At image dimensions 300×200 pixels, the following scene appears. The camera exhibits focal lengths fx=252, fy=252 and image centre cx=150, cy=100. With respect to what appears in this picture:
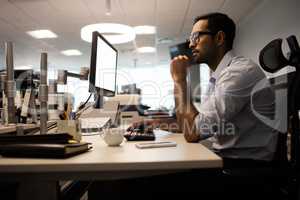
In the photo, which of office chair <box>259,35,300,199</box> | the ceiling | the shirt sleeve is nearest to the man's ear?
the shirt sleeve

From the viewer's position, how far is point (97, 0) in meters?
3.82

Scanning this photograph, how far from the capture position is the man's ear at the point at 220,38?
4.49 feet

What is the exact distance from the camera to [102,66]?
5.12ft

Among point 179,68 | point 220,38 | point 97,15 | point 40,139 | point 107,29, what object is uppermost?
point 97,15

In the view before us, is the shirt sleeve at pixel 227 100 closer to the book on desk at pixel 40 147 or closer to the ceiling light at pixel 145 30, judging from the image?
the book on desk at pixel 40 147

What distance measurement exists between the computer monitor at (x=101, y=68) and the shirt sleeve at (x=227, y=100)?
603mm

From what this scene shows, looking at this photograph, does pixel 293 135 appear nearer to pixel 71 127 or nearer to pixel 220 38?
pixel 220 38

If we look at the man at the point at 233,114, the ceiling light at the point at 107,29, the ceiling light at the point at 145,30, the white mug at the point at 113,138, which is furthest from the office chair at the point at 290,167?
the ceiling light at the point at 145,30

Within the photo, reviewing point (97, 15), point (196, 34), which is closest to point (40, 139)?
point (196, 34)

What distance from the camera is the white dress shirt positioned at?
1082 millimetres

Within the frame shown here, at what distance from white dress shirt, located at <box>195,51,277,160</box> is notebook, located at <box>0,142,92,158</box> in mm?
552

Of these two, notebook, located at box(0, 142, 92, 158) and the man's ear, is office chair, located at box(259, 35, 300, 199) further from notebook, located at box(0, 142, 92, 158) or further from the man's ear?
notebook, located at box(0, 142, 92, 158)

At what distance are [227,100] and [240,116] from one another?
0.12m

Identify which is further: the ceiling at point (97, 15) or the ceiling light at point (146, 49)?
the ceiling light at point (146, 49)
